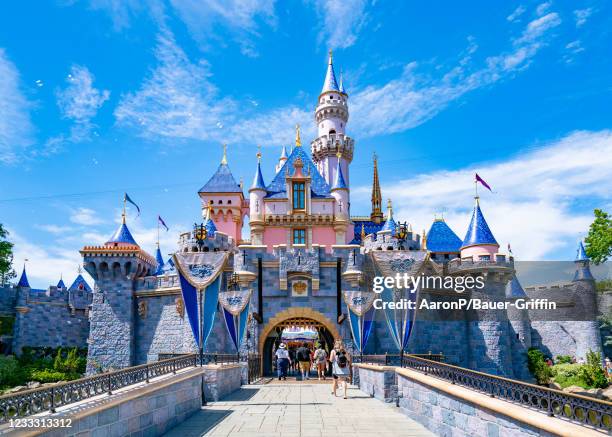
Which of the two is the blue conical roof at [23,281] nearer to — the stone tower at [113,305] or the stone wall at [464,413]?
the stone tower at [113,305]

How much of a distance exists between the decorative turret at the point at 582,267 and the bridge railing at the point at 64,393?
3566 centimetres

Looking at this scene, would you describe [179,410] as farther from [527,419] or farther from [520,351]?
[520,351]

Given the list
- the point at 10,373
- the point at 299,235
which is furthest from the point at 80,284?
the point at 299,235

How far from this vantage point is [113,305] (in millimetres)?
32281

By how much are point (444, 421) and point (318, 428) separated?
7.62 feet

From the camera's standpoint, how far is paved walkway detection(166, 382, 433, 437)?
362 inches

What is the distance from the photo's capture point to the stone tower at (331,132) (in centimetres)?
3925

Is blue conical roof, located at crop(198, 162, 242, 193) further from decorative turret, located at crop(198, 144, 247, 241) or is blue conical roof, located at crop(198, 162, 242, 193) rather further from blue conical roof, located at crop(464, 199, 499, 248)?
blue conical roof, located at crop(464, 199, 499, 248)

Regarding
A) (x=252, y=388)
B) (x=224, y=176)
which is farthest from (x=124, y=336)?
(x=252, y=388)

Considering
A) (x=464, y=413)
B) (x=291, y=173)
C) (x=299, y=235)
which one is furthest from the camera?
(x=291, y=173)

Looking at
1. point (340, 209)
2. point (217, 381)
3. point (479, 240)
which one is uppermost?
point (340, 209)

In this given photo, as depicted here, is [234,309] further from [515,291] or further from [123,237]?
[515,291]

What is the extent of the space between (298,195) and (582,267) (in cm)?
2195

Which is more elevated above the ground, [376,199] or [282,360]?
[376,199]
